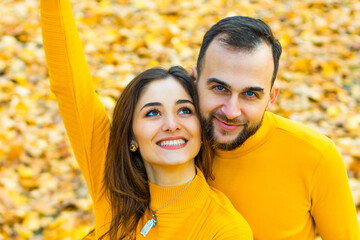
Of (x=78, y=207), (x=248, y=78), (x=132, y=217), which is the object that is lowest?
(x=78, y=207)

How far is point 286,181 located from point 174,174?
50 cm

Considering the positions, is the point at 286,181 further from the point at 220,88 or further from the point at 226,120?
the point at 220,88

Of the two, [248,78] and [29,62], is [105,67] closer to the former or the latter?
[29,62]

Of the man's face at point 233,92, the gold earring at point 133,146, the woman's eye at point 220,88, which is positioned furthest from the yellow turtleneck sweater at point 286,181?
the gold earring at point 133,146

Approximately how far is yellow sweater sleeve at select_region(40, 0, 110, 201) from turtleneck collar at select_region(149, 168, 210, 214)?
1.13 feet

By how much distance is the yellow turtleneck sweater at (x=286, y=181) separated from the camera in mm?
1926

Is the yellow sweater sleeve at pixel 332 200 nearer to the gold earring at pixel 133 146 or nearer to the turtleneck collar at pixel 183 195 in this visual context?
the turtleneck collar at pixel 183 195

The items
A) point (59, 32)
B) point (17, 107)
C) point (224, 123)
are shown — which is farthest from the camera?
point (17, 107)

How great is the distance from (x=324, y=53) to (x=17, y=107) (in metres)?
2.65

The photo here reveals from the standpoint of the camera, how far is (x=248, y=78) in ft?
5.86

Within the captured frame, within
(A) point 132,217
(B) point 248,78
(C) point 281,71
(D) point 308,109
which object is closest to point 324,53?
(C) point 281,71

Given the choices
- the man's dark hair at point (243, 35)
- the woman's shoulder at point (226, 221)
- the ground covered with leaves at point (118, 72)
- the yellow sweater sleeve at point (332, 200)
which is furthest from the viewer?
the ground covered with leaves at point (118, 72)

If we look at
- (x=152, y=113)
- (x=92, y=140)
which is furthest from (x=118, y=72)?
(x=152, y=113)

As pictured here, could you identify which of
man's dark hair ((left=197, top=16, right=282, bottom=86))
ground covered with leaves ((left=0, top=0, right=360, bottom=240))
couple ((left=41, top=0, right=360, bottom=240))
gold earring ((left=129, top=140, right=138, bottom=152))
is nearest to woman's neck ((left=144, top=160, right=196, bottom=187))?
couple ((left=41, top=0, right=360, bottom=240))
